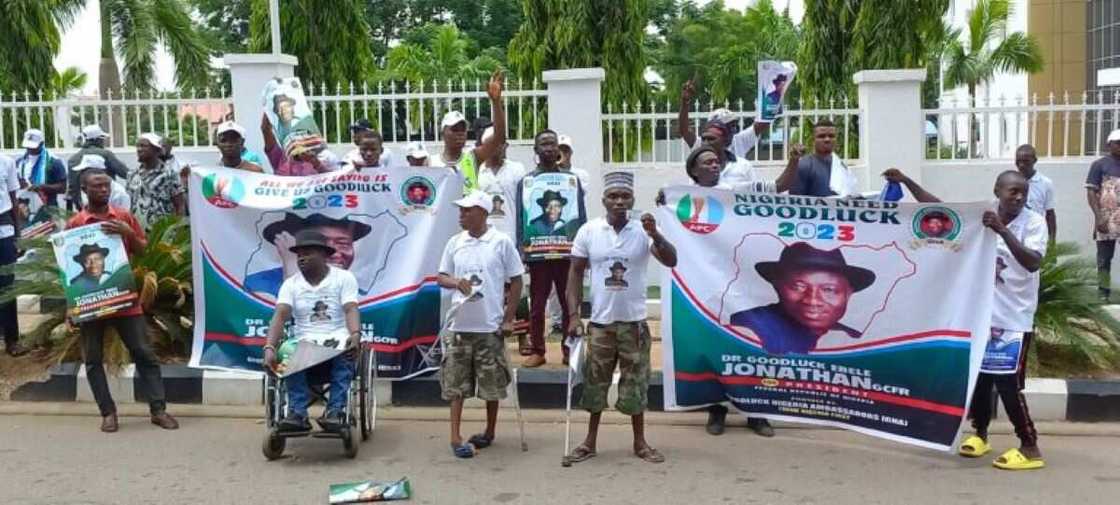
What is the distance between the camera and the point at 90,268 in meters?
6.91

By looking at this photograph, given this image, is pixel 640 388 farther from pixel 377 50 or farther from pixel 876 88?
pixel 377 50

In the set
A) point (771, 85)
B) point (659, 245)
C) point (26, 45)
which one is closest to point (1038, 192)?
point (771, 85)

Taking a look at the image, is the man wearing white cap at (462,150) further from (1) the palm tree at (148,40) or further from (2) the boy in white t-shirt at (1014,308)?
(1) the palm tree at (148,40)

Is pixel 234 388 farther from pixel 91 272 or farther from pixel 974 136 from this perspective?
pixel 974 136

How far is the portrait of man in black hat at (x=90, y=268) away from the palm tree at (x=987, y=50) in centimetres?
3169

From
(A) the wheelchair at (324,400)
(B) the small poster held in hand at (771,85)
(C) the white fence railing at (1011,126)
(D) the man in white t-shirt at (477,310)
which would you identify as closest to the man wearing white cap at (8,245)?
(A) the wheelchair at (324,400)

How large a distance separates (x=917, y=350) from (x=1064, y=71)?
36760mm

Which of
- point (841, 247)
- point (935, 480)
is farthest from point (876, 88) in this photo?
point (935, 480)

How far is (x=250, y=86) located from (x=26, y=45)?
920 cm

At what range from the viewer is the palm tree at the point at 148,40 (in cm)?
2284

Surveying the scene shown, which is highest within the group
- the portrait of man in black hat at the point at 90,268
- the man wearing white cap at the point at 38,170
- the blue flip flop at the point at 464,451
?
the man wearing white cap at the point at 38,170

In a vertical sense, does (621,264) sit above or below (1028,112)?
below

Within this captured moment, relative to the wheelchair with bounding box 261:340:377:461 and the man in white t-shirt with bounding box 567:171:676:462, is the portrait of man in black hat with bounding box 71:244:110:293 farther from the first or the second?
the man in white t-shirt with bounding box 567:171:676:462

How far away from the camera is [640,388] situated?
6145 millimetres
